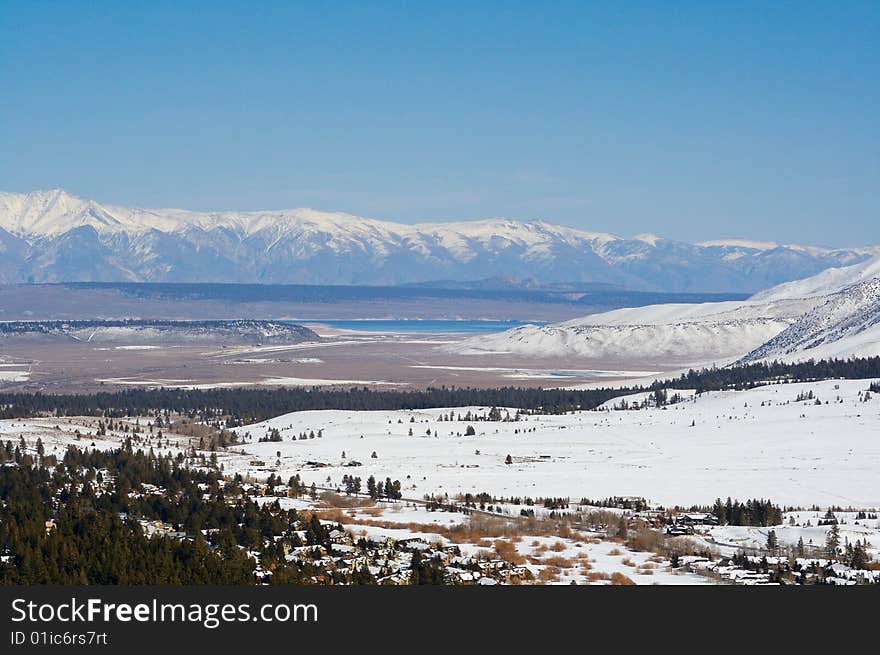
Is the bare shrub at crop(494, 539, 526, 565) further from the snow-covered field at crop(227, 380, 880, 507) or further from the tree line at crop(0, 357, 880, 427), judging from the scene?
the tree line at crop(0, 357, 880, 427)

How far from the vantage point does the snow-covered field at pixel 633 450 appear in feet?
211

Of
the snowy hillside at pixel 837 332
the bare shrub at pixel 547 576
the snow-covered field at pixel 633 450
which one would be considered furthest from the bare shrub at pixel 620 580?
the snowy hillside at pixel 837 332

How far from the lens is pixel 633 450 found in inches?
3297

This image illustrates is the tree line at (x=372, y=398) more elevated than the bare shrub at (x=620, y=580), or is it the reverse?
the tree line at (x=372, y=398)

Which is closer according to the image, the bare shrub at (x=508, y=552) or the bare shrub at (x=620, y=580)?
the bare shrub at (x=620, y=580)

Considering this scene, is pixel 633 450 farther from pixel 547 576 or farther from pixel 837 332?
pixel 837 332

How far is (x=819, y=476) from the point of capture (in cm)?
6719

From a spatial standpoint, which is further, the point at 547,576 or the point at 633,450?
the point at 633,450

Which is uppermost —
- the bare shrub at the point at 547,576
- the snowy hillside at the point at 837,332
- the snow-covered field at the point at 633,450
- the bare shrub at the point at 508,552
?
the snowy hillside at the point at 837,332

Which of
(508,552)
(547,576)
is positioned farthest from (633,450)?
(547,576)

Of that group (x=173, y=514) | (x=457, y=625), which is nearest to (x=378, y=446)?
(x=173, y=514)

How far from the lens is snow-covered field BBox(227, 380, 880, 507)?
211 ft

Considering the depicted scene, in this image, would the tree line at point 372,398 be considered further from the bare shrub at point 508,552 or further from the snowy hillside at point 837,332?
the bare shrub at point 508,552

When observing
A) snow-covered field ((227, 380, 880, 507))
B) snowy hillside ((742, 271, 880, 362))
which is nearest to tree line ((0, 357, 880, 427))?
snowy hillside ((742, 271, 880, 362))
